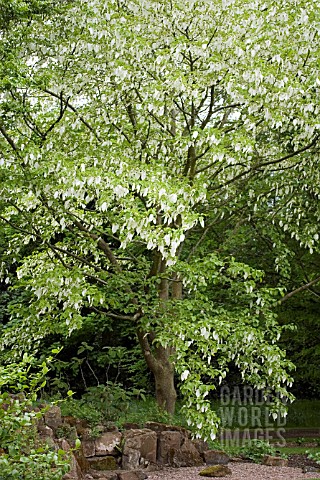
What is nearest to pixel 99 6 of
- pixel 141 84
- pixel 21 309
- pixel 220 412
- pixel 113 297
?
pixel 141 84

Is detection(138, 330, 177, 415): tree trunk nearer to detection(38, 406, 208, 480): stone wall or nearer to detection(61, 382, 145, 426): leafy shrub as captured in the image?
detection(61, 382, 145, 426): leafy shrub

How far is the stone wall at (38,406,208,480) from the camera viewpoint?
7660 mm

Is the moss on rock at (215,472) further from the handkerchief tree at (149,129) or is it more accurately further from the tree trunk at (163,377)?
the tree trunk at (163,377)

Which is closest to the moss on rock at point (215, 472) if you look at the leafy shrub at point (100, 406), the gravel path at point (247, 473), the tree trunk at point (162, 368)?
the gravel path at point (247, 473)

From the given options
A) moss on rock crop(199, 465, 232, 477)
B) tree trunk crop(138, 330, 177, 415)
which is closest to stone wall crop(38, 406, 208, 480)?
moss on rock crop(199, 465, 232, 477)

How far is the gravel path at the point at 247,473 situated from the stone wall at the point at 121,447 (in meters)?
0.23

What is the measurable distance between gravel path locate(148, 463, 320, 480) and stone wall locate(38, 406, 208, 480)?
0.75 ft

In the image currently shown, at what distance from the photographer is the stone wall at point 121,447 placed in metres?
7.66

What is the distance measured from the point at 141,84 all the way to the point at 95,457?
4.71m

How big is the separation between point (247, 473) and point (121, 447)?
1.62 meters

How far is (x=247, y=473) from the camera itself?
28.7 ft

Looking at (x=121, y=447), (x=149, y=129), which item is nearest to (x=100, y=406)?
(x=121, y=447)

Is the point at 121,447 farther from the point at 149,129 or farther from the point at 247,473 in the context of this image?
the point at 149,129

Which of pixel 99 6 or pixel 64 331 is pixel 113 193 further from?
pixel 64 331
